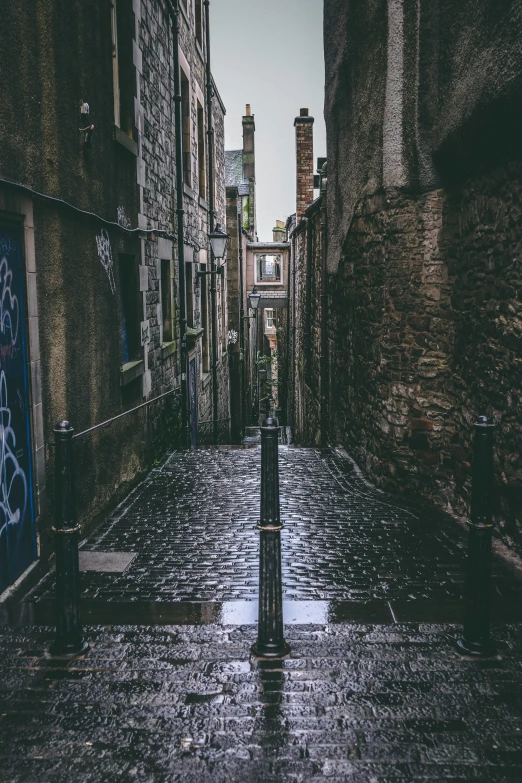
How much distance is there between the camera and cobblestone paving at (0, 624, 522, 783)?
7.85ft

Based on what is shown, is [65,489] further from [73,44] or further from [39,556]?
[73,44]

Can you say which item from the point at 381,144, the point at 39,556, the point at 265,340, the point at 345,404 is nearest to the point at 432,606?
the point at 39,556

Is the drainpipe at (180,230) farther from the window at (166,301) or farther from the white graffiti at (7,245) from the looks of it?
the white graffiti at (7,245)

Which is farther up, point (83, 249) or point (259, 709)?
point (83, 249)

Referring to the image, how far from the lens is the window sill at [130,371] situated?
689 centimetres

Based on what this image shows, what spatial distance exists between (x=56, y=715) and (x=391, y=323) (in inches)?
189

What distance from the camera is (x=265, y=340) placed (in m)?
51.9

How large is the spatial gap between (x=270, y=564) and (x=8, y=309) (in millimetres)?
2172

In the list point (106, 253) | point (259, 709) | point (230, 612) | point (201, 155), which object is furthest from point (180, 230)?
point (259, 709)

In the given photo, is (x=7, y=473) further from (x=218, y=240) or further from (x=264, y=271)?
(x=264, y=271)

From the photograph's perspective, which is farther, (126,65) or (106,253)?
(126,65)

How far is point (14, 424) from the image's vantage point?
4070mm

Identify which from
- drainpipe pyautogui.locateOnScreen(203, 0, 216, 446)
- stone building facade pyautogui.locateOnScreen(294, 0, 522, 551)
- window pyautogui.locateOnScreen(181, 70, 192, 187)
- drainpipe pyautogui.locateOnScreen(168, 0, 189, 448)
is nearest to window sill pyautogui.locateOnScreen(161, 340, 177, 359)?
drainpipe pyautogui.locateOnScreen(168, 0, 189, 448)

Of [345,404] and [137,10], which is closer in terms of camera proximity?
[137,10]
